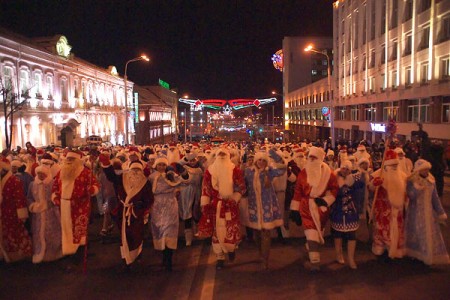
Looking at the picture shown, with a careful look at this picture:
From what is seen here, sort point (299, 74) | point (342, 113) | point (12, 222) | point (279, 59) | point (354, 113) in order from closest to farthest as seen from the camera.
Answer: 1. point (12, 222)
2. point (354, 113)
3. point (342, 113)
4. point (299, 74)
5. point (279, 59)

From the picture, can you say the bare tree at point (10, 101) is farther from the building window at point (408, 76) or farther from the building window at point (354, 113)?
the building window at point (354, 113)

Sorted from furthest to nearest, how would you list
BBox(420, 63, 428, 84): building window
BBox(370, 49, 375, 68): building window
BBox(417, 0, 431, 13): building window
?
BBox(370, 49, 375, 68): building window
BBox(420, 63, 428, 84): building window
BBox(417, 0, 431, 13): building window

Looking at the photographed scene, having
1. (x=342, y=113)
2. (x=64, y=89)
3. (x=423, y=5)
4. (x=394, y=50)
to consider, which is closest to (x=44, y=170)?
(x=423, y=5)

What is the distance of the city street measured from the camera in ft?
17.9

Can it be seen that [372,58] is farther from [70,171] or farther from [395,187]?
[70,171]

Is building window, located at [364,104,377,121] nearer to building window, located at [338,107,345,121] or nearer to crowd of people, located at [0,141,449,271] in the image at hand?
building window, located at [338,107,345,121]

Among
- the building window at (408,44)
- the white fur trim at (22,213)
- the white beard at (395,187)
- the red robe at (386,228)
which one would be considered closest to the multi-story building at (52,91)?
the white fur trim at (22,213)

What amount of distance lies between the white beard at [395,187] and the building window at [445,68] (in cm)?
1947

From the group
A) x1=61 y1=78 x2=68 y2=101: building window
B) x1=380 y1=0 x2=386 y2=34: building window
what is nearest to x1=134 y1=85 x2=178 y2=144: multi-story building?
x1=61 y1=78 x2=68 y2=101: building window

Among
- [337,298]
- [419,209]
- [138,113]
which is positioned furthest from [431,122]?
[138,113]

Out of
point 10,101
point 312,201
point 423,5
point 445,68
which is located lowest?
point 312,201

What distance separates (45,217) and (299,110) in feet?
210

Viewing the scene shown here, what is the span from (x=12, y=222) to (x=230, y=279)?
11.7ft

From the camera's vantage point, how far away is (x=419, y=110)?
26.7 meters
